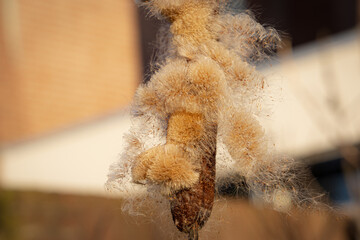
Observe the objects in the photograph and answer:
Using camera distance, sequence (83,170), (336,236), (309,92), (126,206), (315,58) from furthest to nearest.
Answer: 1. (83,170)
2. (315,58)
3. (309,92)
4. (336,236)
5. (126,206)

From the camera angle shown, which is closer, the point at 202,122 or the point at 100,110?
the point at 202,122

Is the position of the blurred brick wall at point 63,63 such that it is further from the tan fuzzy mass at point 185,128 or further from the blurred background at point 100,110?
the tan fuzzy mass at point 185,128

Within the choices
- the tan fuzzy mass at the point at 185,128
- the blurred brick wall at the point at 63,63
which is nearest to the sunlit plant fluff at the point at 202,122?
the tan fuzzy mass at the point at 185,128

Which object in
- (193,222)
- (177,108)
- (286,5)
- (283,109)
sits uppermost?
(286,5)

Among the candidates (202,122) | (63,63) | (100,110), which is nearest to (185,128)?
(202,122)

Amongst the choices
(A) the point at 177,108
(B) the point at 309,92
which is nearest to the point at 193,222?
(A) the point at 177,108

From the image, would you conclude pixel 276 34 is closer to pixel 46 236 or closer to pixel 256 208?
pixel 46 236

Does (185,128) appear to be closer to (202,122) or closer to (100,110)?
(202,122)
